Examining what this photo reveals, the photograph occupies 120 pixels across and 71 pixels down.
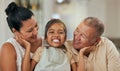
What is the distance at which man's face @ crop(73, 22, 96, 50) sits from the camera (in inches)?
46.6

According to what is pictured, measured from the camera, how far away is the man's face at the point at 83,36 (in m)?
1.18

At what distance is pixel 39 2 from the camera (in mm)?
2447

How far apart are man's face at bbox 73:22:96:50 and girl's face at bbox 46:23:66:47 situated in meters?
0.07

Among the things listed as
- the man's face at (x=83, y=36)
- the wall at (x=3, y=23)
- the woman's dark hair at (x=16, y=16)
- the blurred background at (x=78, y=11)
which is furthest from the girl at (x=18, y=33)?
the blurred background at (x=78, y=11)

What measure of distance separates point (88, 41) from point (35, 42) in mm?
232

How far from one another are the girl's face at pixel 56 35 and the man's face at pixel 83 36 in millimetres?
67

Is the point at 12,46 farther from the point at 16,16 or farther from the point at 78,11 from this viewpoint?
the point at 78,11

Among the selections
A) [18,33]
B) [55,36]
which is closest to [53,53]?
[55,36]

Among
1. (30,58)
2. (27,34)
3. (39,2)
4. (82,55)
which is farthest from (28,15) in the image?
(39,2)

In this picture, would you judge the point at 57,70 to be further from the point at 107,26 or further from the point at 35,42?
the point at 107,26

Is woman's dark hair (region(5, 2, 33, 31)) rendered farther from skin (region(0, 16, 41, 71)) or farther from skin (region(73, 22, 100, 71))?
skin (region(73, 22, 100, 71))

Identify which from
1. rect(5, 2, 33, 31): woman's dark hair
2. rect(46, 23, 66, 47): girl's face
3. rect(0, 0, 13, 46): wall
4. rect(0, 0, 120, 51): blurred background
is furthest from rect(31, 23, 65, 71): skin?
rect(0, 0, 120, 51): blurred background

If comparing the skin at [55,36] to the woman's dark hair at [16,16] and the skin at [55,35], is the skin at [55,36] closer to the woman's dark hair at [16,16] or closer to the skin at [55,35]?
the skin at [55,35]

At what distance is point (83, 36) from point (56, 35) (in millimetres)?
129
